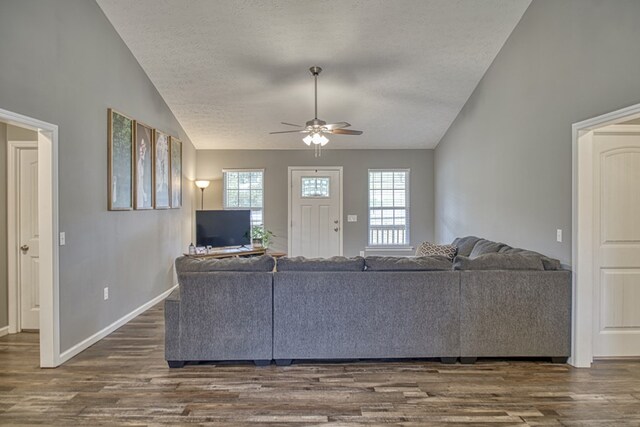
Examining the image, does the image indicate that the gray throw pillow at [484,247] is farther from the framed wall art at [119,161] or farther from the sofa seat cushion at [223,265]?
the framed wall art at [119,161]

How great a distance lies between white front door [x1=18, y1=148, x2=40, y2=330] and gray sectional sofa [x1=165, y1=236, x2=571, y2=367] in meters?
2.17

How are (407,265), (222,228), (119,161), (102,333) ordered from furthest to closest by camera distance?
(222,228)
(119,161)
(102,333)
(407,265)

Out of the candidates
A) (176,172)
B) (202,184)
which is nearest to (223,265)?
(176,172)

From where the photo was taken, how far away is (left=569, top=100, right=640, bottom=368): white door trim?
10.6 ft

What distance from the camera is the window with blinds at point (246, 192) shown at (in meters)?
7.53

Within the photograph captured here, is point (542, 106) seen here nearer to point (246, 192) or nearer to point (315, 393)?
point (315, 393)

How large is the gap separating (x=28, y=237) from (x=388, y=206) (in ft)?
18.9

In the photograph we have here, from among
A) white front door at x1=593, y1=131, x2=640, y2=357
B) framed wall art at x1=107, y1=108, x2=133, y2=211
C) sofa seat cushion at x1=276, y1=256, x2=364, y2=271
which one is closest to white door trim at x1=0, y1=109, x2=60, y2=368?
framed wall art at x1=107, y1=108, x2=133, y2=211

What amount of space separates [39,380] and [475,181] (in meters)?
5.41

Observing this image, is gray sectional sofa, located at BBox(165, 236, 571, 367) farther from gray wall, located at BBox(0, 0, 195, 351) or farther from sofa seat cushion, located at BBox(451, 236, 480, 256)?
sofa seat cushion, located at BBox(451, 236, 480, 256)

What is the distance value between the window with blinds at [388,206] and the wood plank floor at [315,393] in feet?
14.6

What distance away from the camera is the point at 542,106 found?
3.82 meters

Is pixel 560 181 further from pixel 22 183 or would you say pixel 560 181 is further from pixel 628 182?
pixel 22 183

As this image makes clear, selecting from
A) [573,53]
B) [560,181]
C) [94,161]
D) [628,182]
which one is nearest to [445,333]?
[560,181]
